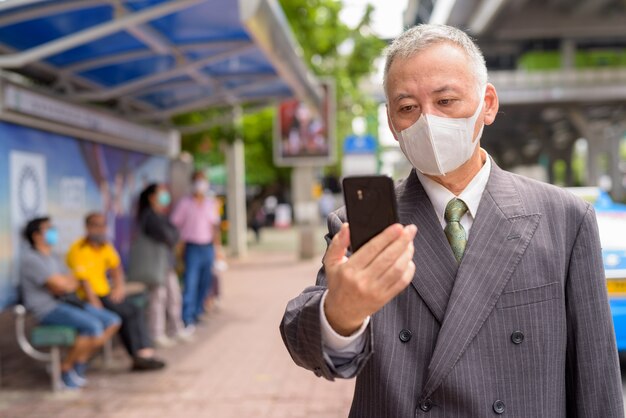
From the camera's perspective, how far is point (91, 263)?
7.17 metres

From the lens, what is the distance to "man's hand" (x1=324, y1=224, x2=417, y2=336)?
1360mm

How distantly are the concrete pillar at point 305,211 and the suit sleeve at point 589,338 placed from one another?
17.6 m

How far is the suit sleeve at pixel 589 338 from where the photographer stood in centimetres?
179

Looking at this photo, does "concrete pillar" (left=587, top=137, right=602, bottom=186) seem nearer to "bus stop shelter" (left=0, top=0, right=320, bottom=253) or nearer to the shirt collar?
"bus stop shelter" (left=0, top=0, right=320, bottom=253)

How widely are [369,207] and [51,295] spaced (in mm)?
5720

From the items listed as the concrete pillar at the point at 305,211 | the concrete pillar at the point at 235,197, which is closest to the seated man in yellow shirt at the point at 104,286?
the concrete pillar at the point at 305,211

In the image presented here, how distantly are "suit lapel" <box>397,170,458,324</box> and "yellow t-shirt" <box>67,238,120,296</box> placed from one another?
5733mm

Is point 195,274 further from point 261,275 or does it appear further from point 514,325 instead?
point 514,325

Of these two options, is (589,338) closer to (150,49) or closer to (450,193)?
(450,193)

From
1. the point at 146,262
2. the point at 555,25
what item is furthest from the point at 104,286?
the point at 555,25

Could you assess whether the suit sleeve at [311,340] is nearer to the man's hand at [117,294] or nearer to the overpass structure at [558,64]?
the man's hand at [117,294]

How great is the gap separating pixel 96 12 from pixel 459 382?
605 centimetres

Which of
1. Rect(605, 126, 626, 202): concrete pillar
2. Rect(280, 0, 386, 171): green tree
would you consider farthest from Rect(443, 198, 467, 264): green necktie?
Rect(605, 126, 626, 202): concrete pillar

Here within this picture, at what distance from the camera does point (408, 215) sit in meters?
1.84
